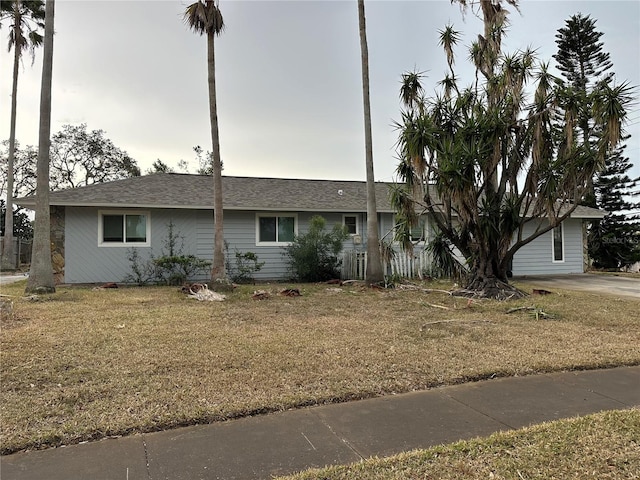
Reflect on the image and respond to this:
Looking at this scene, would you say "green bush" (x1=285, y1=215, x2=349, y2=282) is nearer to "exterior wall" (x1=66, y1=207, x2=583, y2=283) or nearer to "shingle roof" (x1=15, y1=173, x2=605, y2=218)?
"exterior wall" (x1=66, y1=207, x2=583, y2=283)

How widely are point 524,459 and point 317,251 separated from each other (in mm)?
10990

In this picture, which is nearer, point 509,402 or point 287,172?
point 509,402

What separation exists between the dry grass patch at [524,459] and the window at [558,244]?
53.1ft

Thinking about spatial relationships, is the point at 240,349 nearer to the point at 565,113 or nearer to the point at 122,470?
the point at 122,470

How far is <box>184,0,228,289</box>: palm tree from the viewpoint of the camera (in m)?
10.4

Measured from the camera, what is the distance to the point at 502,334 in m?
6.25

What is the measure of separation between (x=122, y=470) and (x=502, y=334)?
529 cm

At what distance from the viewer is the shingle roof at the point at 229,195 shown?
498 inches

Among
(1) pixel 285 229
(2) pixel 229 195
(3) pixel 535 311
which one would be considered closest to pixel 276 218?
(1) pixel 285 229

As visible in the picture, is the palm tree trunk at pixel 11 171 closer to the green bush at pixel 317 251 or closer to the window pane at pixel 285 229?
the window pane at pixel 285 229

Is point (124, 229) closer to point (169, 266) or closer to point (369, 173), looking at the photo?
point (169, 266)

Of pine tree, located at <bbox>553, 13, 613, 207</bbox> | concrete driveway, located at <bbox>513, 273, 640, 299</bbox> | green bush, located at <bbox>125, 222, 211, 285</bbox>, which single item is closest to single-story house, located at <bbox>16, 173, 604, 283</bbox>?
green bush, located at <bbox>125, 222, 211, 285</bbox>

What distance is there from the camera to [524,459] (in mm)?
2678

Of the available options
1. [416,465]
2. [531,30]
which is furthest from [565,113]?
[416,465]
